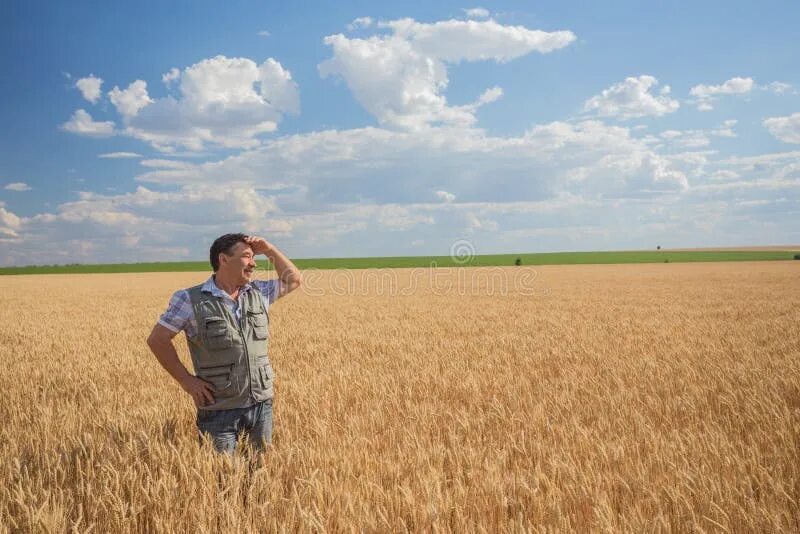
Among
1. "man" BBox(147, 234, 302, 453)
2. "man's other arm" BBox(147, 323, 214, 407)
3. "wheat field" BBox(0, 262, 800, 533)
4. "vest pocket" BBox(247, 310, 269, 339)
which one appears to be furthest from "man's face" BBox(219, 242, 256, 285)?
"wheat field" BBox(0, 262, 800, 533)

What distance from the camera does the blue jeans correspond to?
12.9 feet

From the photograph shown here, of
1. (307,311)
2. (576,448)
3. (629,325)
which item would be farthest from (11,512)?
(307,311)

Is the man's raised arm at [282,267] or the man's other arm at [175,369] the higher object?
the man's raised arm at [282,267]

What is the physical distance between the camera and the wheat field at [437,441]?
329cm

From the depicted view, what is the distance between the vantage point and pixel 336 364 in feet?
28.4

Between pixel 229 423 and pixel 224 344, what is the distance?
63 cm

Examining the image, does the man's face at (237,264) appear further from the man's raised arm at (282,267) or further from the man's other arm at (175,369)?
the man's other arm at (175,369)

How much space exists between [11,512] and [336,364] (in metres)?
5.29

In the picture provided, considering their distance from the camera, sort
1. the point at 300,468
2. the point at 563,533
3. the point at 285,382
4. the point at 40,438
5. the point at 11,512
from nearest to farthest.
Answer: the point at 563,533 < the point at 11,512 < the point at 300,468 < the point at 40,438 < the point at 285,382

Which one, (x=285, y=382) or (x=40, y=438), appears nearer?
(x=40, y=438)

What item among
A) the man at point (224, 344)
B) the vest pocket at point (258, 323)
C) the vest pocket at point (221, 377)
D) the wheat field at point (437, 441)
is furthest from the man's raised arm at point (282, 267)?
the wheat field at point (437, 441)

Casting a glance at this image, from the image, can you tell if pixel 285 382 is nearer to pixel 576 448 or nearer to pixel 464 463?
pixel 464 463

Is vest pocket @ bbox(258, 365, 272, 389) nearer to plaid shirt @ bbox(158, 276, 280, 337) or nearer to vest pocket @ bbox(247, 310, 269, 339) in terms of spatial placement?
vest pocket @ bbox(247, 310, 269, 339)

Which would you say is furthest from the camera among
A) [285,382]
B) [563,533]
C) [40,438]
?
[285,382]
